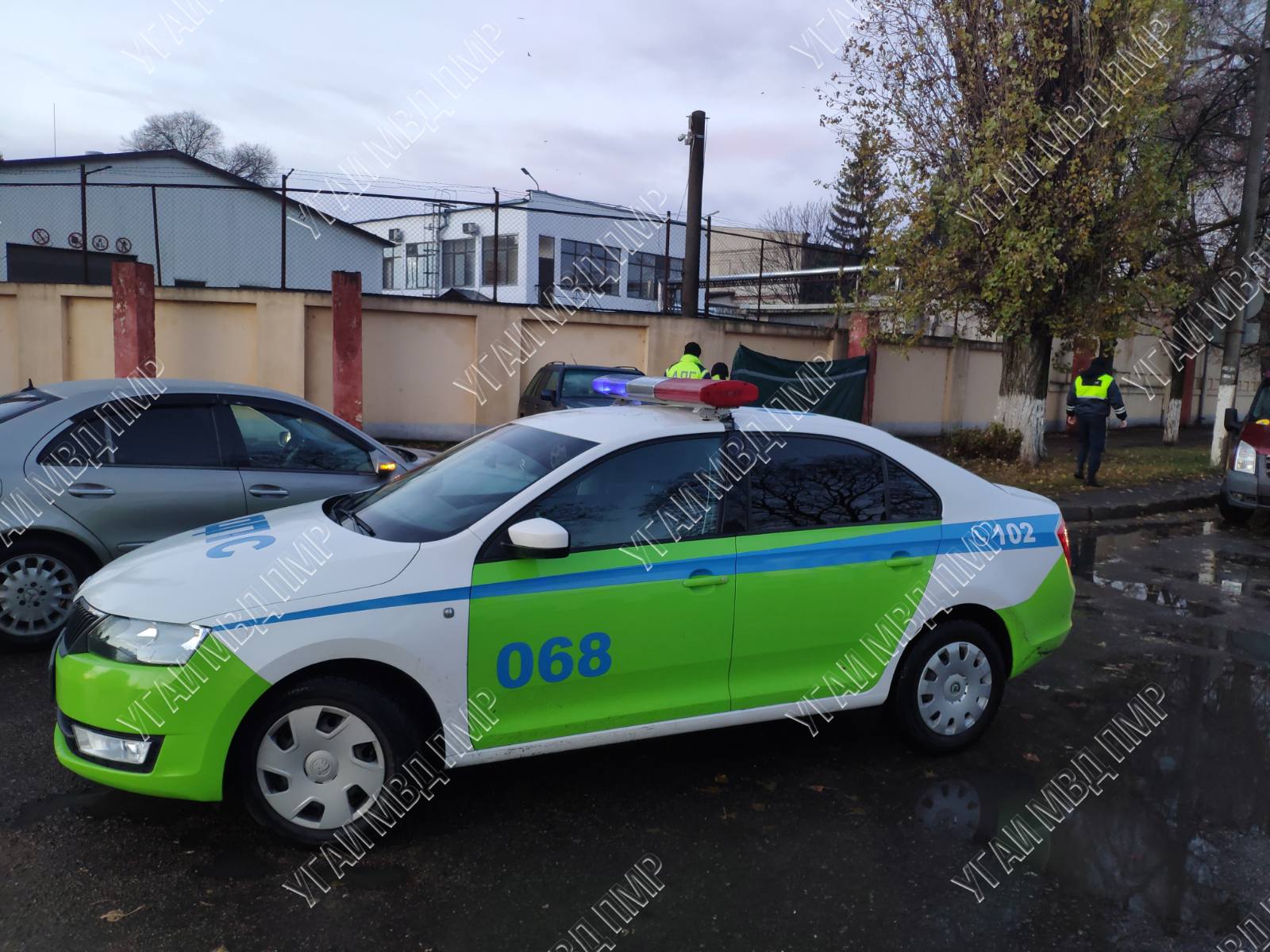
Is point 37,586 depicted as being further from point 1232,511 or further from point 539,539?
point 1232,511

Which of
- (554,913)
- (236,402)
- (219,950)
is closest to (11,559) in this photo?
(236,402)

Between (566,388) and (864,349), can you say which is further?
(864,349)

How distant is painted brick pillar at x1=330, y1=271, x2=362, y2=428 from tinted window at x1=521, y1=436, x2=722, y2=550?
1128 cm

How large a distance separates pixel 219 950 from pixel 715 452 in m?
2.56

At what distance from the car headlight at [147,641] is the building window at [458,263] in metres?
25.7

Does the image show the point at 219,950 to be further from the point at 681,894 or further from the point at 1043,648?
the point at 1043,648

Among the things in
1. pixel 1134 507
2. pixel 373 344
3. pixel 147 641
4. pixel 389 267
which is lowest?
pixel 1134 507

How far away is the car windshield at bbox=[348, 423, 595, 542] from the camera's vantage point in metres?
3.87

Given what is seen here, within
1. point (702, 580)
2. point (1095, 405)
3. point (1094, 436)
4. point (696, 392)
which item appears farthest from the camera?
point (1094, 436)

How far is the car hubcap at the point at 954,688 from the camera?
14.9 ft

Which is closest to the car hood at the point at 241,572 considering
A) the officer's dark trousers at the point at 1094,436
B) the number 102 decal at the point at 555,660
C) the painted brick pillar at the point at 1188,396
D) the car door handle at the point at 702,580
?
the number 102 decal at the point at 555,660

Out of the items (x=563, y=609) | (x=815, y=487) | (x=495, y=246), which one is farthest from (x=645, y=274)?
(x=563, y=609)

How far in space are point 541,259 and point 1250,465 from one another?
25114 millimetres

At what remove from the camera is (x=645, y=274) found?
33906mm
